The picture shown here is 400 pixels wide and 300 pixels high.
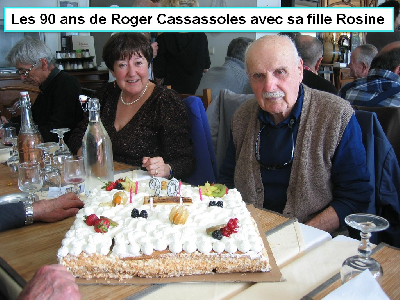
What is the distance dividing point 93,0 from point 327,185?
7573 millimetres

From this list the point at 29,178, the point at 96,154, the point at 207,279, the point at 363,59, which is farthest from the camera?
the point at 363,59

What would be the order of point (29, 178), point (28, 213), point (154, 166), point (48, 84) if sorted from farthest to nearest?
point (48, 84) < point (154, 166) < point (29, 178) < point (28, 213)

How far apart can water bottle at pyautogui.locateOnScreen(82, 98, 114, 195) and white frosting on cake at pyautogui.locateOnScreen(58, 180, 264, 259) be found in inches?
16.7

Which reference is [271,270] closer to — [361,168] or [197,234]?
[197,234]

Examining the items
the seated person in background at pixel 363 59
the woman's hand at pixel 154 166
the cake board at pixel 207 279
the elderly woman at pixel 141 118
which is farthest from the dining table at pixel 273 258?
the seated person in background at pixel 363 59

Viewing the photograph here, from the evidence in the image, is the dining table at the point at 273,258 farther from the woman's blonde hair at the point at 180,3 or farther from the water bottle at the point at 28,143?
the woman's blonde hair at the point at 180,3

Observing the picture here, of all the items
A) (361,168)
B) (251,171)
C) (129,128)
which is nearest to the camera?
(361,168)

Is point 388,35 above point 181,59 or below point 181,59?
above

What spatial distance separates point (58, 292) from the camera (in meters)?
0.76

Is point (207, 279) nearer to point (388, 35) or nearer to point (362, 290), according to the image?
point (362, 290)

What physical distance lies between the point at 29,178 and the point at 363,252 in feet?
3.68

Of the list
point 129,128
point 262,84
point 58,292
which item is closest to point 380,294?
point 58,292

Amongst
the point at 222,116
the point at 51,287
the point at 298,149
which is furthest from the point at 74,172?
the point at 222,116

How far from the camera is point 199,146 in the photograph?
2172 millimetres
